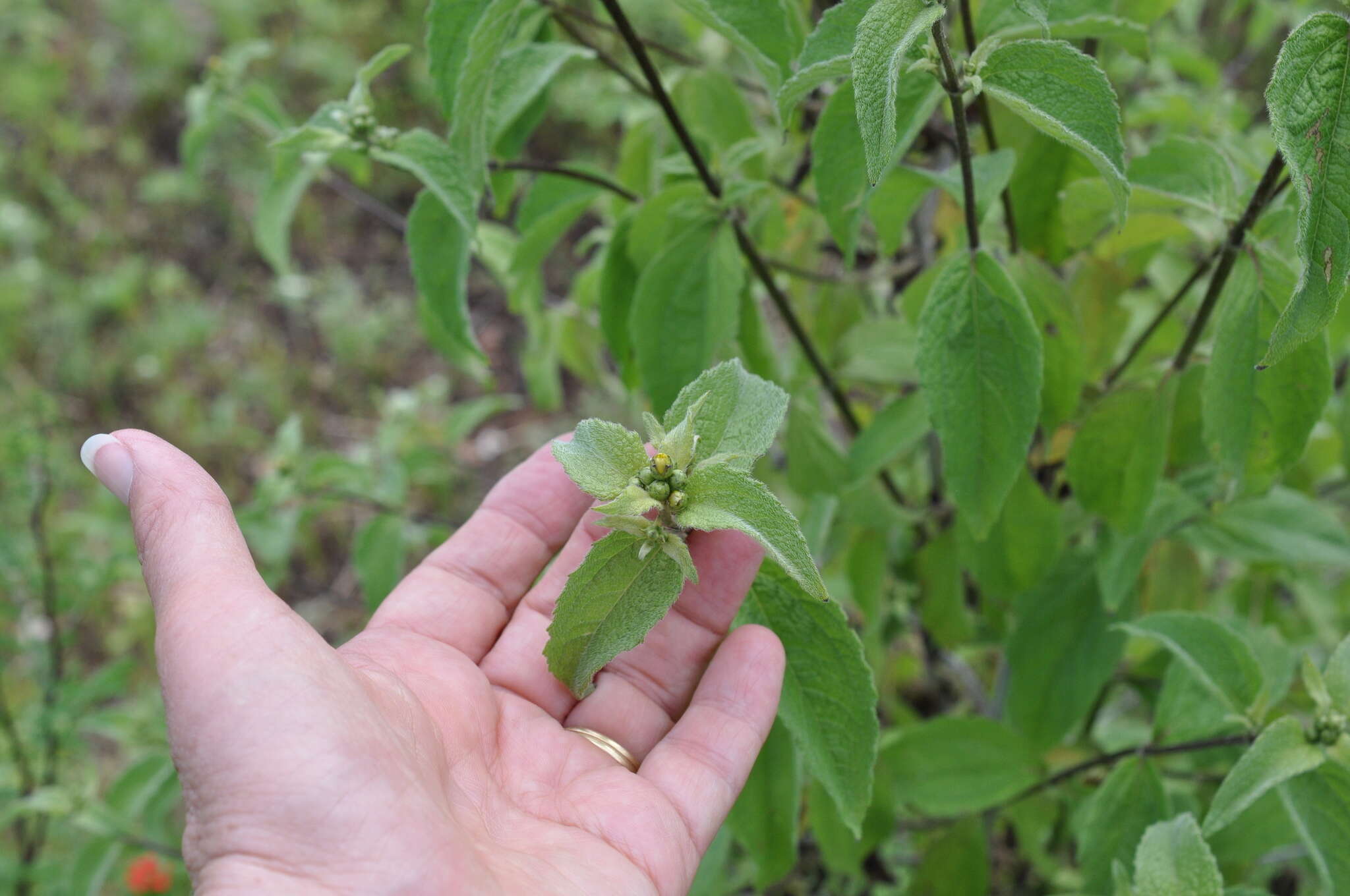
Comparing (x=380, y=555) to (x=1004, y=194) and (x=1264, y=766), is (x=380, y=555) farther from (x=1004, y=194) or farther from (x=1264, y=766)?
(x=1264, y=766)

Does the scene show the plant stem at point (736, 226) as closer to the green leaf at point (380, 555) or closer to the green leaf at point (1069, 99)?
the green leaf at point (1069, 99)

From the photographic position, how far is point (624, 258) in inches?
72.2

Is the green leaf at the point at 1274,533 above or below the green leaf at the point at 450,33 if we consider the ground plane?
below

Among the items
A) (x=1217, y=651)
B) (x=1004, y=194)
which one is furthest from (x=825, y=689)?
(x=1004, y=194)

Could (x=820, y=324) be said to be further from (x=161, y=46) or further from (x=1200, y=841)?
(x=161, y=46)

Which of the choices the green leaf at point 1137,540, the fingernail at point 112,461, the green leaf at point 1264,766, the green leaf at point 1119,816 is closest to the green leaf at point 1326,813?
the green leaf at point 1264,766

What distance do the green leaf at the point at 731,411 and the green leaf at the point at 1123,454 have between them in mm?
641

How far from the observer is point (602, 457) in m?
1.30

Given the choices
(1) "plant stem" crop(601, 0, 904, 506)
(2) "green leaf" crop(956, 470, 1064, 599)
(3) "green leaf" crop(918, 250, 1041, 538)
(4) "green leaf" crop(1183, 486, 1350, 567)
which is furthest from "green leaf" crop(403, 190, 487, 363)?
(4) "green leaf" crop(1183, 486, 1350, 567)

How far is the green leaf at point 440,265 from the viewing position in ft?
5.26

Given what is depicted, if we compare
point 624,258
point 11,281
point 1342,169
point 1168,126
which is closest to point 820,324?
point 624,258

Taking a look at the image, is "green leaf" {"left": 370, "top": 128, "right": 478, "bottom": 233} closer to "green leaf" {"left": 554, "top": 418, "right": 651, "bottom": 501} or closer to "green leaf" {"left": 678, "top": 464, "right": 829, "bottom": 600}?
"green leaf" {"left": 554, "top": 418, "right": 651, "bottom": 501}

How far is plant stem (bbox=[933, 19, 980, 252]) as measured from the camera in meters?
1.15

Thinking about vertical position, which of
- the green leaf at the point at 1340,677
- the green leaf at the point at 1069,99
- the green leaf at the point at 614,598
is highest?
the green leaf at the point at 1069,99
